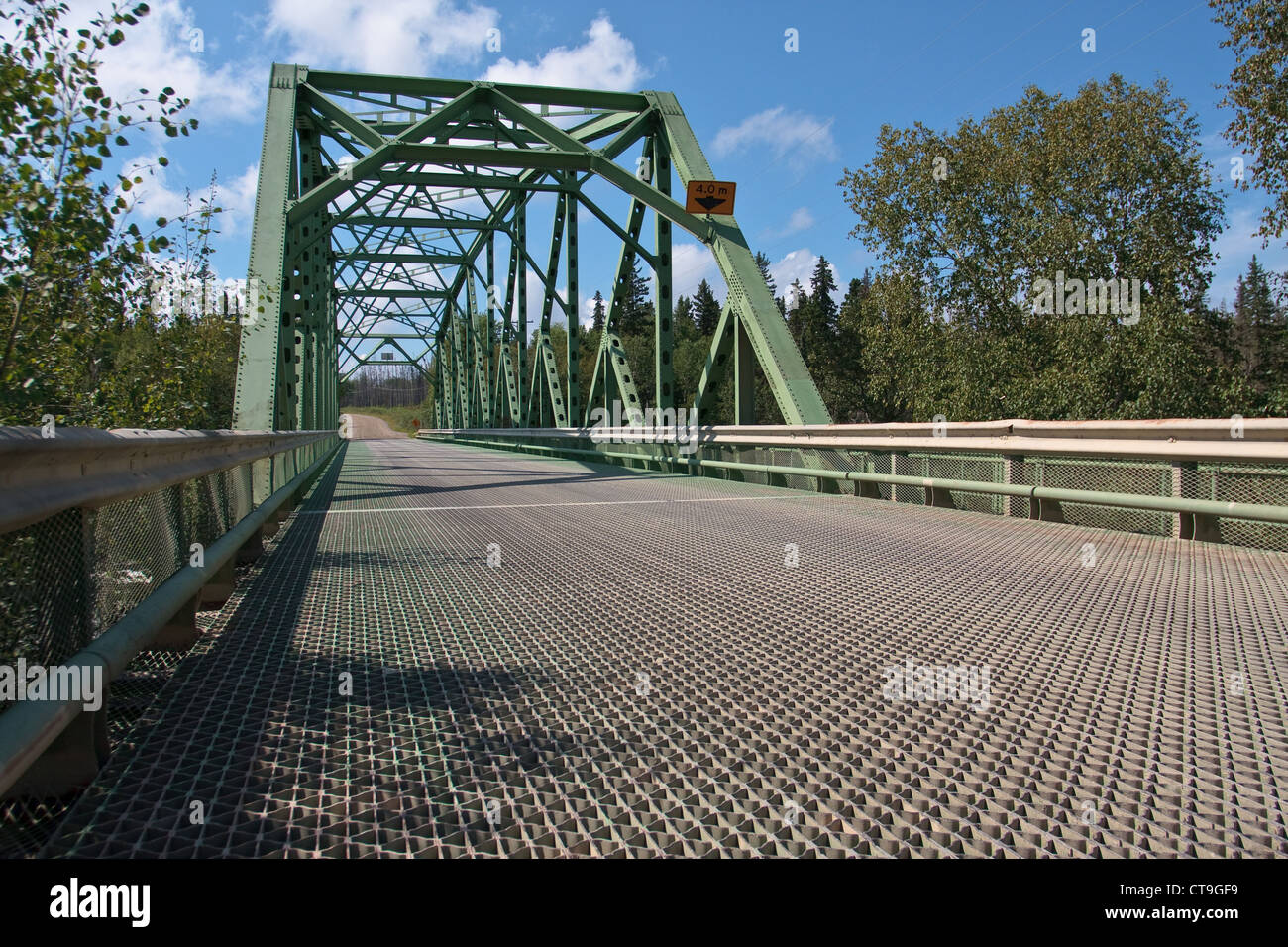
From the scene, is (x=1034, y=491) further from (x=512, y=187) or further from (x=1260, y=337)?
(x=1260, y=337)

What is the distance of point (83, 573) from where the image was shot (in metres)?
2.09

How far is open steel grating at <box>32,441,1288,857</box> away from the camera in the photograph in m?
1.80

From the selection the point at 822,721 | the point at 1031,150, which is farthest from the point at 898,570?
the point at 1031,150

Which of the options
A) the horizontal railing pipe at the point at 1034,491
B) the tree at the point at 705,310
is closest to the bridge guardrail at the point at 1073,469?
the horizontal railing pipe at the point at 1034,491

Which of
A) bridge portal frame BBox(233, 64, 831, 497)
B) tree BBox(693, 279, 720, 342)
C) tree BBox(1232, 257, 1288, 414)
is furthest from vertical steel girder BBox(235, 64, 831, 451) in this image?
tree BBox(693, 279, 720, 342)

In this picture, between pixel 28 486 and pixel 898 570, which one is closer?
pixel 28 486

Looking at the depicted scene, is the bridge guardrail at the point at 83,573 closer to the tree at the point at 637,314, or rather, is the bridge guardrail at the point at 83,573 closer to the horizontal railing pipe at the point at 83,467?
the horizontal railing pipe at the point at 83,467

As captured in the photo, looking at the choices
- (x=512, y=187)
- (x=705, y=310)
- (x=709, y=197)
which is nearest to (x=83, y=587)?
(x=709, y=197)

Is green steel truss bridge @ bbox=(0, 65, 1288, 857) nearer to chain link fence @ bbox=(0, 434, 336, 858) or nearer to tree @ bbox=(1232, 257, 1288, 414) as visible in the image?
chain link fence @ bbox=(0, 434, 336, 858)

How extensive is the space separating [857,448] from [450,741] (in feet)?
24.4

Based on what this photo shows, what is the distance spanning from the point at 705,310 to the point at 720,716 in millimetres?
98578

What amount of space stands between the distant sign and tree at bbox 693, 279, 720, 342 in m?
79.0

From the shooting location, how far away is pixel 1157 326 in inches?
836
